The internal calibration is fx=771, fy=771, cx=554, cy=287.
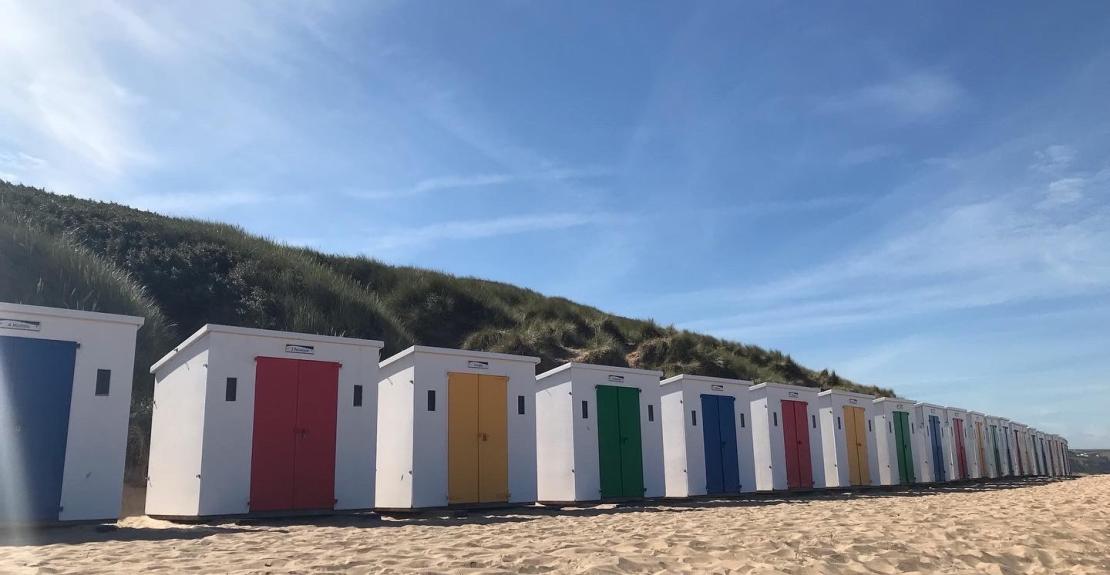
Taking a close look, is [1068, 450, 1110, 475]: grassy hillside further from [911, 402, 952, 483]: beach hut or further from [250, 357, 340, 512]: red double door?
[250, 357, 340, 512]: red double door

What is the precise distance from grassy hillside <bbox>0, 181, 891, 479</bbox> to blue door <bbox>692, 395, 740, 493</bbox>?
10.2 m

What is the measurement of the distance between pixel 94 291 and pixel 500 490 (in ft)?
40.3

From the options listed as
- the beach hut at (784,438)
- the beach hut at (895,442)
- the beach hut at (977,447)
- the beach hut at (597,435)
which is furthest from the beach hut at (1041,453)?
the beach hut at (597,435)

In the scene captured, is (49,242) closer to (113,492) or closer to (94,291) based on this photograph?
(94,291)

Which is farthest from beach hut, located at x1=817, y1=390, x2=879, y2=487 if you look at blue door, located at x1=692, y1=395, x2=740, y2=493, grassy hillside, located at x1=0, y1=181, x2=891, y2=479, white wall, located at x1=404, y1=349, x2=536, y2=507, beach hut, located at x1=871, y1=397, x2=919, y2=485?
grassy hillside, located at x1=0, y1=181, x2=891, y2=479

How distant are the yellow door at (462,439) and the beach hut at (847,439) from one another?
410 inches

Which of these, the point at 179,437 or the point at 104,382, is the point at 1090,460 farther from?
the point at 104,382

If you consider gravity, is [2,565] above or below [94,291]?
below

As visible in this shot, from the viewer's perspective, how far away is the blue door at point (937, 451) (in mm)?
23780

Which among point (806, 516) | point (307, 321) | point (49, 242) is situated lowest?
point (806, 516)

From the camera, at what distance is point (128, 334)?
9180mm

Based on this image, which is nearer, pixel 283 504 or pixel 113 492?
pixel 113 492

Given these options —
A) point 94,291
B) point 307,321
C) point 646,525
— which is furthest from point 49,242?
point 646,525

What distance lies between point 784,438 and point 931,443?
904 cm
